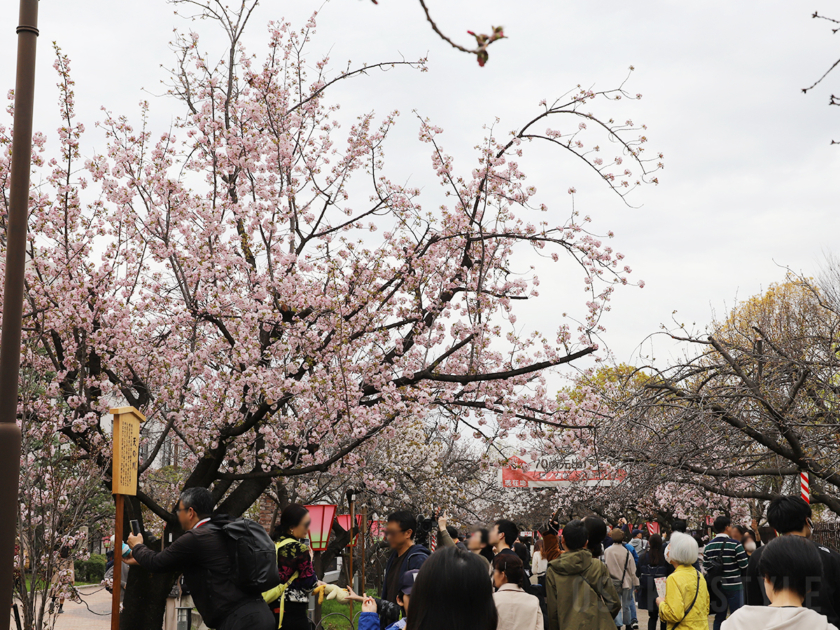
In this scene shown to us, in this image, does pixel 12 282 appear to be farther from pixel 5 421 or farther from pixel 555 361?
pixel 555 361

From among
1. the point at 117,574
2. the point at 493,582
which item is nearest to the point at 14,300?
the point at 117,574

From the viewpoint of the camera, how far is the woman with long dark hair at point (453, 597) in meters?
2.21

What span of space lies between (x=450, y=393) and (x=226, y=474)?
2.94 m

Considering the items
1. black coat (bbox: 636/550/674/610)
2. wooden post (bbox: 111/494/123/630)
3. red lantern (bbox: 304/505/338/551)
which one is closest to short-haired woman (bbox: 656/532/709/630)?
wooden post (bbox: 111/494/123/630)

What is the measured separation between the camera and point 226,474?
8.66m

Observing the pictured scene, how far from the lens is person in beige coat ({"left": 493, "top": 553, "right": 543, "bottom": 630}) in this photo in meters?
4.06

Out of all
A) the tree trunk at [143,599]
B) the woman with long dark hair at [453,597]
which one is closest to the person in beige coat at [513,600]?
the woman with long dark hair at [453,597]

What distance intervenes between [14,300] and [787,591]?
14.5 ft

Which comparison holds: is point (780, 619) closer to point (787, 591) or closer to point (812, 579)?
point (787, 591)

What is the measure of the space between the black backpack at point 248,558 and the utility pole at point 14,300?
3.97 ft

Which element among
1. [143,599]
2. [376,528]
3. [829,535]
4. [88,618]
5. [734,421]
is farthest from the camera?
[376,528]

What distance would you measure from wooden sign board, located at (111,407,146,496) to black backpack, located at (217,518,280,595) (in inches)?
39.6

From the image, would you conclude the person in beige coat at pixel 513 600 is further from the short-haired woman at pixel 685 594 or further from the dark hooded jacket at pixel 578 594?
the short-haired woman at pixel 685 594

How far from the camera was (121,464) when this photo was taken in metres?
5.14
